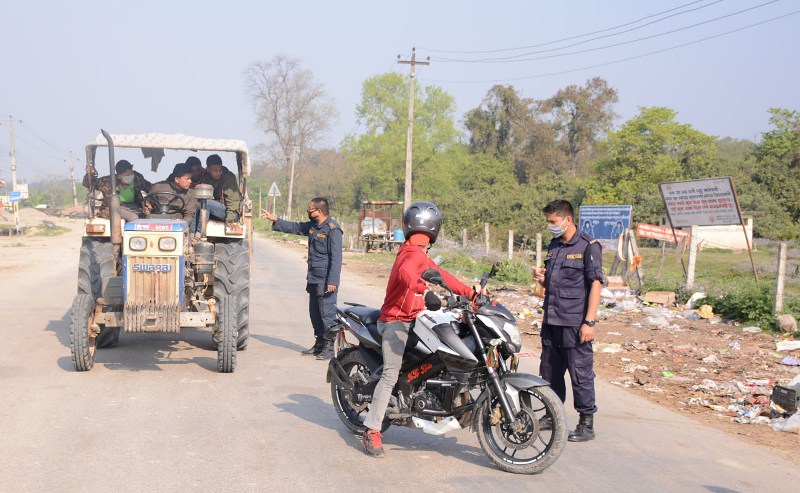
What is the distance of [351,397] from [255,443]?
2.69ft

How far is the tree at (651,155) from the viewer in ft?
174

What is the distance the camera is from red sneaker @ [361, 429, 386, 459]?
5.45m

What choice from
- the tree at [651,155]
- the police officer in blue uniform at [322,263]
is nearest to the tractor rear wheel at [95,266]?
the police officer in blue uniform at [322,263]

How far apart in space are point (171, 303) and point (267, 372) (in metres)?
1.29

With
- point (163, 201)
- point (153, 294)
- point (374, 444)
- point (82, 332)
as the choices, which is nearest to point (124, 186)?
point (163, 201)

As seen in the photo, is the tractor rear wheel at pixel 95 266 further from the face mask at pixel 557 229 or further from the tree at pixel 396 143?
the tree at pixel 396 143

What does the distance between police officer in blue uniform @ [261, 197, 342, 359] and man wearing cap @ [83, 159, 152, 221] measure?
194 centimetres

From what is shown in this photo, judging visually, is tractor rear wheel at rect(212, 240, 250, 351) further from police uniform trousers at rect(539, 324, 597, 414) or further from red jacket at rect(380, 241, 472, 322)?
police uniform trousers at rect(539, 324, 597, 414)

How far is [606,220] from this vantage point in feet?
57.4

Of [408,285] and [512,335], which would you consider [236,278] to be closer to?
[408,285]

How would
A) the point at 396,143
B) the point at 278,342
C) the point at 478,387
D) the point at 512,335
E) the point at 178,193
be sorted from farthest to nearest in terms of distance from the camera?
1. the point at 396,143
2. the point at 278,342
3. the point at 178,193
4. the point at 478,387
5. the point at 512,335

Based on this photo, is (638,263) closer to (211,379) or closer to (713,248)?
(211,379)

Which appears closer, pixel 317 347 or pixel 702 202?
pixel 317 347

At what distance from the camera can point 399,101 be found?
67188mm
